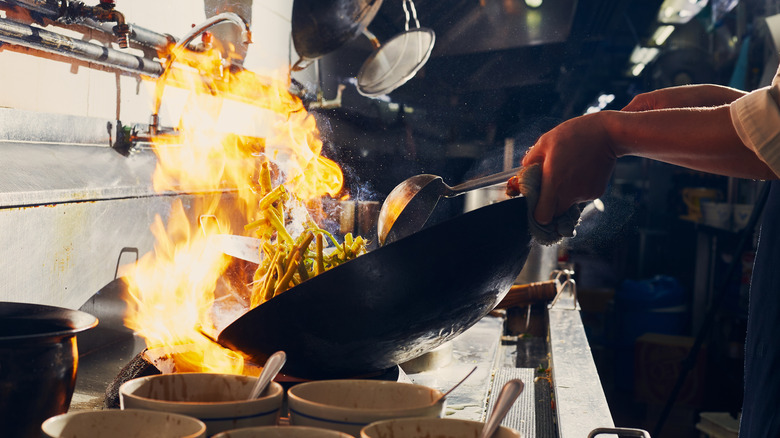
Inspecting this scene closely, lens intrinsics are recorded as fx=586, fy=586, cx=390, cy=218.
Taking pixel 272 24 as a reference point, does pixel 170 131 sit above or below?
below

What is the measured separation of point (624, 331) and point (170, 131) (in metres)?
5.30

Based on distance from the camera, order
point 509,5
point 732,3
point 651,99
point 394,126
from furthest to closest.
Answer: point 732,3 < point 394,126 < point 509,5 < point 651,99

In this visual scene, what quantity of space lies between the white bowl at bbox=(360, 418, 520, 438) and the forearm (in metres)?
0.58

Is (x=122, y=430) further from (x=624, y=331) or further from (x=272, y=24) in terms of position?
(x=624, y=331)

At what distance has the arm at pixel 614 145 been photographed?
0.95 metres

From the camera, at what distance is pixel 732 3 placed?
512 centimetres

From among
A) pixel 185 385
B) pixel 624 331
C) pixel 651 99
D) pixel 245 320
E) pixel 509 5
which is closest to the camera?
pixel 185 385

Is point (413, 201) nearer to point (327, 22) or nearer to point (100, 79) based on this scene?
point (100, 79)

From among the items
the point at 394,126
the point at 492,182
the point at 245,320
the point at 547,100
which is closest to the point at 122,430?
the point at 245,320

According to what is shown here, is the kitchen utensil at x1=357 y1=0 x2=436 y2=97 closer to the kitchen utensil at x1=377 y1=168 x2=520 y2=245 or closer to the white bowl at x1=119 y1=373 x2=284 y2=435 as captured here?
the kitchen utensil at x1=377 y1=168 x2=520 y2=245

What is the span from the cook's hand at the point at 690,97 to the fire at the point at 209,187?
3.20 ft

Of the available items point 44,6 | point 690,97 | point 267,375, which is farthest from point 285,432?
point 44,6

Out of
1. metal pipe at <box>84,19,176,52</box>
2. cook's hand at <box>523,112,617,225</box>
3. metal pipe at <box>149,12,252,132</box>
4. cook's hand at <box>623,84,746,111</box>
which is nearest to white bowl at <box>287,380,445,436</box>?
cook's hand at <box>523,112,617,225</box>

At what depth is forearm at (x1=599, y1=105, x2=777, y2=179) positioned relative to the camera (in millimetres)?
941
